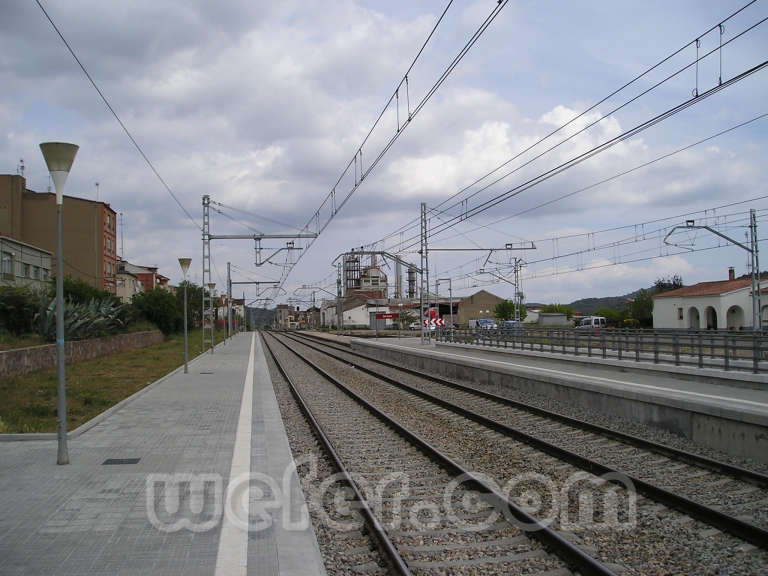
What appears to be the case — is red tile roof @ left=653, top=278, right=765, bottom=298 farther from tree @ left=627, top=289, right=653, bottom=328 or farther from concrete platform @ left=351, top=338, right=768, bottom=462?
concrete platform @ left=351, top=338, right=768, bottom=462

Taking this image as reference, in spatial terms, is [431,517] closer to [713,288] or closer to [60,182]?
[60,182]

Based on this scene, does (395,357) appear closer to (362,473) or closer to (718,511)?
(362,473)

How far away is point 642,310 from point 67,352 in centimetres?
5221

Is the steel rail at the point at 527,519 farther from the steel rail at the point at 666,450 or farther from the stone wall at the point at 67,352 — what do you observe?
the stone wall at the point at 67,352

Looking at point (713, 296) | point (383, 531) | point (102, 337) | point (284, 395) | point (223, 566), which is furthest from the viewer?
point (713, 296)

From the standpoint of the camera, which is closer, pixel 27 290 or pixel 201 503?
pixel 201 503

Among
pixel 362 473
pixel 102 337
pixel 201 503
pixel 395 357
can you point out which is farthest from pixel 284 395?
pixel 102 337

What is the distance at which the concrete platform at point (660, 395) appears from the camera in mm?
9859

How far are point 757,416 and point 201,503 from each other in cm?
764

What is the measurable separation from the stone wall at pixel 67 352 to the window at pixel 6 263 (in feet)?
32.6

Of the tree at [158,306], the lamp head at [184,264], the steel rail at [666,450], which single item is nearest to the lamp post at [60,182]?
the steel rail at [666,450]

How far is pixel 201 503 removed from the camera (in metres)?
6.56

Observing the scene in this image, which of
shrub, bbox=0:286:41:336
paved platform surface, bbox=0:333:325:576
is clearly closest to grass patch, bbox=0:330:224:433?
paved platform surface, bbox=0:333:325:576

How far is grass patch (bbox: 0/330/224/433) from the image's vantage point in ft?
40.4
